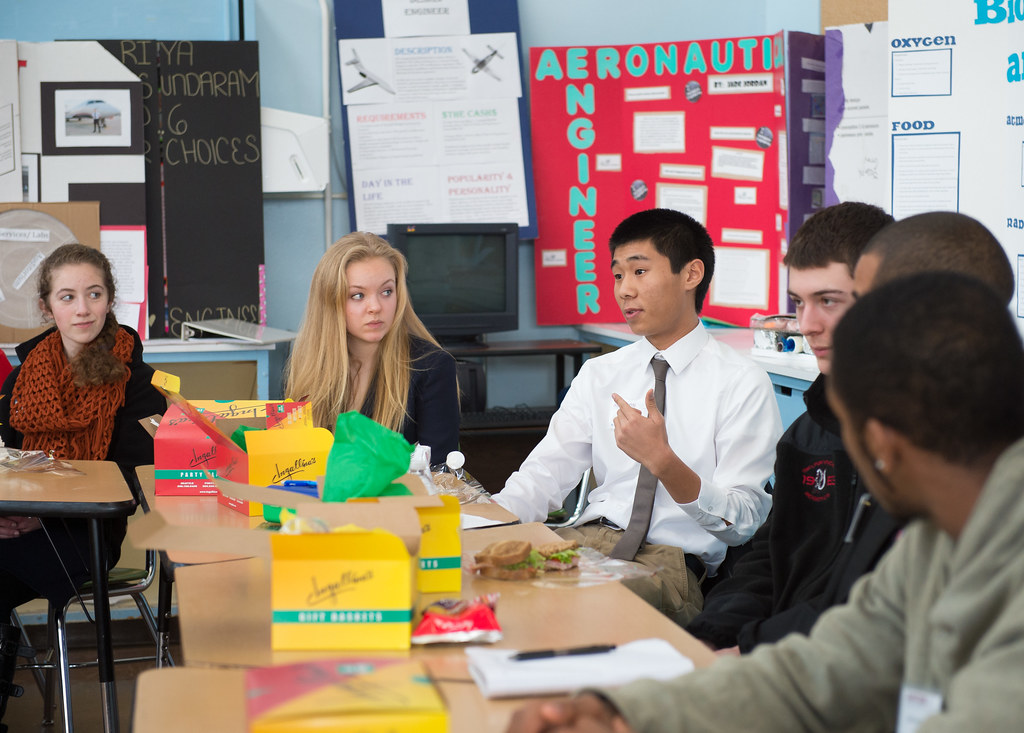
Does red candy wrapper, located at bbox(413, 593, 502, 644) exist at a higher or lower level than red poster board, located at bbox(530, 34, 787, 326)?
lower

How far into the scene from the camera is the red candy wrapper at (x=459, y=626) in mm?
1214

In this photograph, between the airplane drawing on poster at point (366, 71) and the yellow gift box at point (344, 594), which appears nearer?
the yellow gift box at point (344, 594)

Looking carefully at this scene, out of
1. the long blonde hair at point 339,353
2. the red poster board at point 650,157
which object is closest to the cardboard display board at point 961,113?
the red poster board at point 650,157

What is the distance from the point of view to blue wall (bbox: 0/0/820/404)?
4395 mm

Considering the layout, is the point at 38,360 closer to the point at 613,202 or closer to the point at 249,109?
the point at 249,109

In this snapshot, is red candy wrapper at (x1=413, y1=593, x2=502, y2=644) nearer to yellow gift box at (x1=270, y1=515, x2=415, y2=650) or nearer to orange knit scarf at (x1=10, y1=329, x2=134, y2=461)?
yellow gift box at (x1=270, y1=515, x2=415, y2=650)

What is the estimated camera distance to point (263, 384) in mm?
3850

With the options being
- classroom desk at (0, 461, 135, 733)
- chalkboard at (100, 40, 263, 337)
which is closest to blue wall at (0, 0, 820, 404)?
chalkboard at (100, 40, 263, 337)

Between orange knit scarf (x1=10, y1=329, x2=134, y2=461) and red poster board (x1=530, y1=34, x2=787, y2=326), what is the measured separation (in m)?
2.43

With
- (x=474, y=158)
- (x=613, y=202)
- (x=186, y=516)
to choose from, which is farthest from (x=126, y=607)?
(x=613, y=202)

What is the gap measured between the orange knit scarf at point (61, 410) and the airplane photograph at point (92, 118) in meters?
1.40

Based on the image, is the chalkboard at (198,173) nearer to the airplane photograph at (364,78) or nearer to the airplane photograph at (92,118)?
the airplane photograph at (92,118)

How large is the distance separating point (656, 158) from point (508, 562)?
147 inches

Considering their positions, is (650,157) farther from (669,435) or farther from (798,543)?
(798,543)
